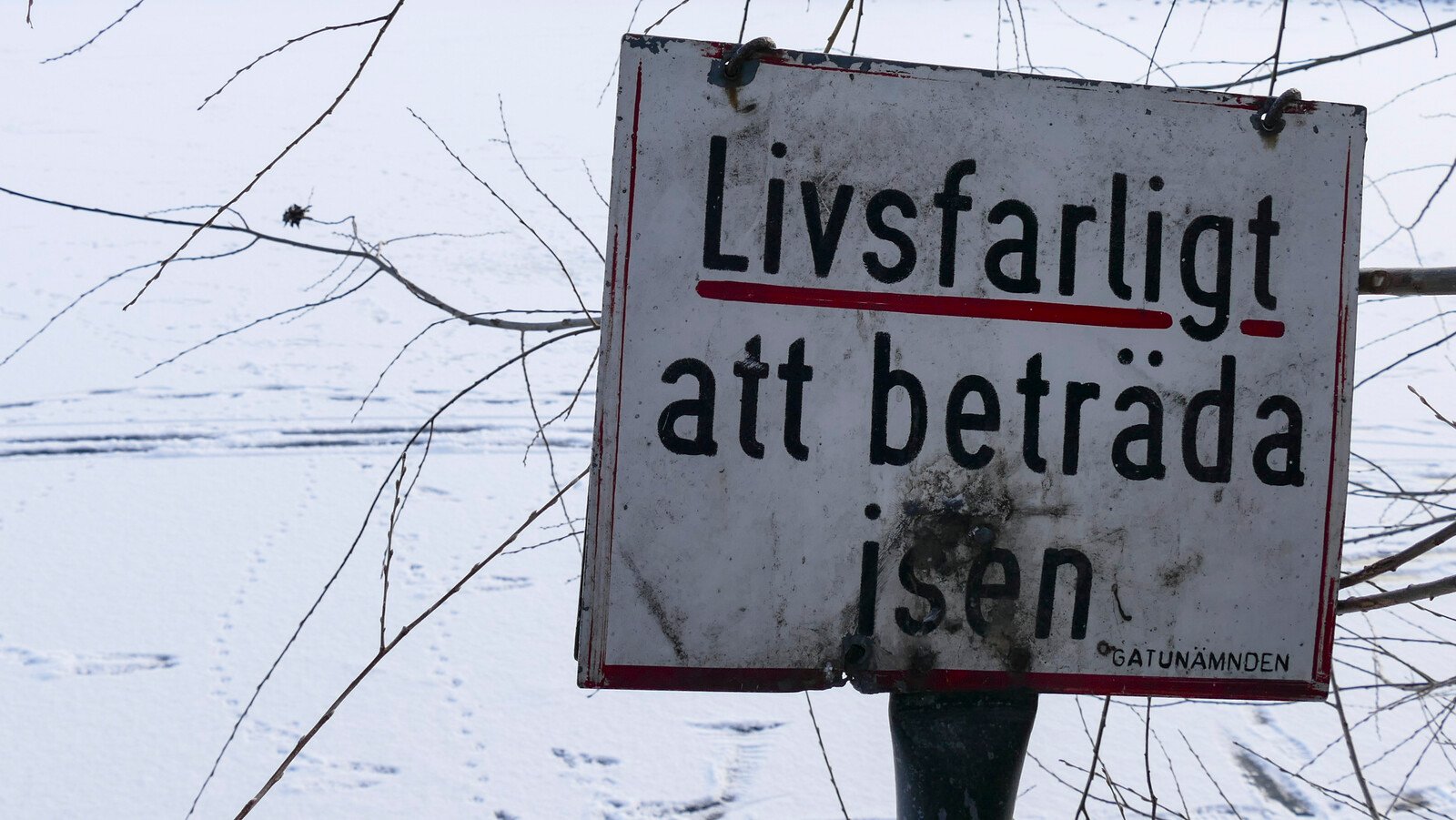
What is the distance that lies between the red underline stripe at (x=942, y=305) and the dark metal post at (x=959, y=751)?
0.33 metres

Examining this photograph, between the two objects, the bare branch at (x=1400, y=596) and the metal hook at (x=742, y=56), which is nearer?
the metal hook at (x=742, y=56)

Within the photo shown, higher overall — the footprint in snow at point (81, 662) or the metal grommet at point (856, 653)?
the metal grommet at point (856, 653)

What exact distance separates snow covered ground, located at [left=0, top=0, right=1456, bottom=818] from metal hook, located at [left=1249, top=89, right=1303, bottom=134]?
38cm

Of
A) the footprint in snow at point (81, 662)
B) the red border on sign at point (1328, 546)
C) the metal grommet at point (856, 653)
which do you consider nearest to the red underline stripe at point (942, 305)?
the red border on sign at point (1328, 546)

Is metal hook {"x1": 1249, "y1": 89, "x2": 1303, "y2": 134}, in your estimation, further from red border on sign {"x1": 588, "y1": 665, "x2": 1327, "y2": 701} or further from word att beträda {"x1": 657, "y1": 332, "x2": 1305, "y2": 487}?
red border on sign {"x1": 588, "y1": 665, "x2": 1327, "y2": 701}

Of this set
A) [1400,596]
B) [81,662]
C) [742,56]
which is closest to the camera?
[742,56]

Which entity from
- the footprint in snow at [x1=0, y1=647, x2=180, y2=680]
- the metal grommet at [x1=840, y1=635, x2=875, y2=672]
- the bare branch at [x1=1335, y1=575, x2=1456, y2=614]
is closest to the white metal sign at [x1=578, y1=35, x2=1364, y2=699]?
the metal grommet at [x1=840, y1=635, x2=875, y2=672]

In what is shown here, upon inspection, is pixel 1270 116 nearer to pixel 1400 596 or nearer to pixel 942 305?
pixel 942 305

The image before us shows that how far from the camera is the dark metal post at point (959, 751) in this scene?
83 centimetres

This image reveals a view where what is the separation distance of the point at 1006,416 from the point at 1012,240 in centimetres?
15

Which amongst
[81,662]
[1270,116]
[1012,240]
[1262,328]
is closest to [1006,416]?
[1012,240]

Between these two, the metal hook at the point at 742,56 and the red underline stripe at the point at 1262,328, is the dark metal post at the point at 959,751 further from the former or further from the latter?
the metal hook at the point at 742,56

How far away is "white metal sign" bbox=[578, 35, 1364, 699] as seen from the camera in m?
0.84

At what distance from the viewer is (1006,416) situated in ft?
2.84
